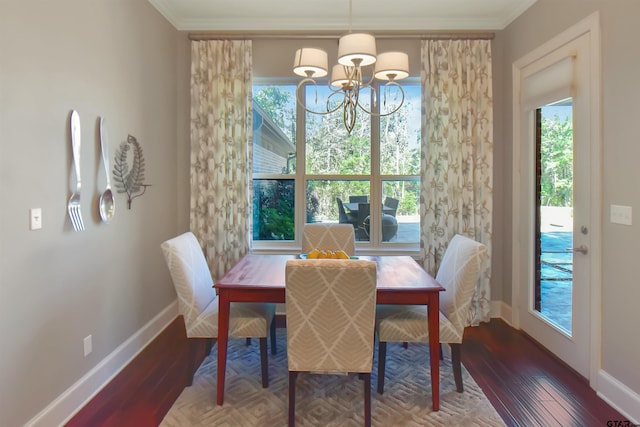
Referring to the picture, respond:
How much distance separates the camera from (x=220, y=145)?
3629 mm

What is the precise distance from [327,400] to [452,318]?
3.12ft

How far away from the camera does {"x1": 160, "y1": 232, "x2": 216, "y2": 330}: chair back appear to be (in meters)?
2.31

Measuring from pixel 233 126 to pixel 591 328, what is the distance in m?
3.35

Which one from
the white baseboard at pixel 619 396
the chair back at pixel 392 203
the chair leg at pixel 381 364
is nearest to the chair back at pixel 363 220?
the chair back at pixel 392 203

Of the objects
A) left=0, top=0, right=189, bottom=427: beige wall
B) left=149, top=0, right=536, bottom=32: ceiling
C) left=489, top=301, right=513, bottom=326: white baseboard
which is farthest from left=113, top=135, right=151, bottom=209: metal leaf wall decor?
left=489, top=301, right=513, bottom=326: white baseboard

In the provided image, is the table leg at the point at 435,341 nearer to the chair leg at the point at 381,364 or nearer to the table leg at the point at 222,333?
the chair leg at the point at 381,364

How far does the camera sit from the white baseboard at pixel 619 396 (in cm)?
208

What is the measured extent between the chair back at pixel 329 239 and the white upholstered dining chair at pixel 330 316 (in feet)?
4.51

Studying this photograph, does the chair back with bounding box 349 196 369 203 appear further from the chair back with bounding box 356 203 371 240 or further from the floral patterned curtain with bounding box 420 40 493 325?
the floral patterned curtain with bounding box 420 40 493 325

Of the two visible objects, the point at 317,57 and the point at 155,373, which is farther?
the point at 155,373

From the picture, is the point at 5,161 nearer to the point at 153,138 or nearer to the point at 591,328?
the point at 153,138

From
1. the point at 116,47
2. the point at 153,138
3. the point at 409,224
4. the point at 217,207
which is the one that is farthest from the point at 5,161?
the point at 409,224

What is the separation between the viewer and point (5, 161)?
1706 mm

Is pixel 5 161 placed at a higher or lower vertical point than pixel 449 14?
lower
